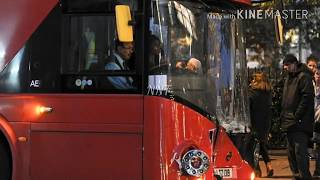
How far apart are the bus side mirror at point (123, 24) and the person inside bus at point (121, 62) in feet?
0.67

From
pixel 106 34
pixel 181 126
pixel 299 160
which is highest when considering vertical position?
pixel 106 34

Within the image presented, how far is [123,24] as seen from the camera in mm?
5723

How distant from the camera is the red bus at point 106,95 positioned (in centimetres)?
586

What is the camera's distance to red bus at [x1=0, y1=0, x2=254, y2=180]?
5.86 m

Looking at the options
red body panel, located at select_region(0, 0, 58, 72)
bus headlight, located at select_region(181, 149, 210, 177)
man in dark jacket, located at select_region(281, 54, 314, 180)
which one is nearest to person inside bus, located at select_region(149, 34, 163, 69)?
bus headlight, located at select_region(181, 149, 210, 177)

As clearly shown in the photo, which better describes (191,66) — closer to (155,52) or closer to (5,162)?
(155,52)

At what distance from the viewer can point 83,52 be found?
6.08m

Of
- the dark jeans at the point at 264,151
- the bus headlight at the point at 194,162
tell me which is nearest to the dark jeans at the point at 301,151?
the dark jeans at the point at 264,151

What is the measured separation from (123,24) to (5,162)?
203cm

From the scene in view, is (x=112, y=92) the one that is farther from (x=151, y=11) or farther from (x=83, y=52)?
(x=151, y=11)

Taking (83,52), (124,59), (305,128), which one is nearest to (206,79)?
(124,59)

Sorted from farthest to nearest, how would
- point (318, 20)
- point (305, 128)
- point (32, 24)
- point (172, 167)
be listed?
point (318, 20) → point (305, 128) → point (32, 24) → point (172, 167)

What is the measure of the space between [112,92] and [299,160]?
386 cm

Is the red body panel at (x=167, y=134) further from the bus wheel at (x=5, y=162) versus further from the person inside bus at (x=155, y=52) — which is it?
the bus wheel at (x=5, y=162)
